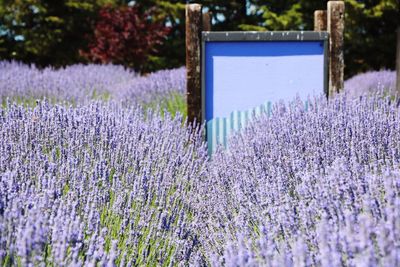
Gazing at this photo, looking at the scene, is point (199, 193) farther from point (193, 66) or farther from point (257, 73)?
point (257, 73)

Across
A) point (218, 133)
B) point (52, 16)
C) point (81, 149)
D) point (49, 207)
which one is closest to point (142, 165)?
point (81, 149)

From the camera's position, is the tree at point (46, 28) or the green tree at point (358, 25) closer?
the green tree at point (358, 25)

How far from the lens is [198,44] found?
5.44m

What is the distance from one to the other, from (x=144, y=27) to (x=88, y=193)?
1027cm

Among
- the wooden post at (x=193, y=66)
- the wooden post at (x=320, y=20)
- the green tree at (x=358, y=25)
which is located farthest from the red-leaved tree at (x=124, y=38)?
the wooden post at (x=193, y=66)

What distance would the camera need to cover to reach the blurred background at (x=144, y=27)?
12414mm

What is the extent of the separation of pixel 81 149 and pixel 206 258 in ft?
3.41

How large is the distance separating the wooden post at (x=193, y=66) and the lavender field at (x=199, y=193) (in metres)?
0.75

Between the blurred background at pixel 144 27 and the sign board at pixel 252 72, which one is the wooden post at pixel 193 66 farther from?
the blurred background at pixel 144 27

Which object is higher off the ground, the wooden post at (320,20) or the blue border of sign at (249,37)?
the wooden post at (320,20)

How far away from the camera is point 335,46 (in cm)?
555

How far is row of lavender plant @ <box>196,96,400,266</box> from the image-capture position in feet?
5.09

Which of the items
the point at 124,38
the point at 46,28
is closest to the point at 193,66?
the point at 124,38

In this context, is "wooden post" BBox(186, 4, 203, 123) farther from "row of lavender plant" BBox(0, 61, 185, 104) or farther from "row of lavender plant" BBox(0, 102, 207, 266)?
"row of lavender plant" BBox(0, 102, 207, 266)
